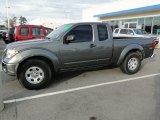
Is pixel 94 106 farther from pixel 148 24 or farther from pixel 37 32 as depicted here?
pixel 148 24

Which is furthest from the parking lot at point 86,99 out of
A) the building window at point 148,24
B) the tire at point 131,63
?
the building window at point 148,24

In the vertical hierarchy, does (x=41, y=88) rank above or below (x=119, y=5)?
below

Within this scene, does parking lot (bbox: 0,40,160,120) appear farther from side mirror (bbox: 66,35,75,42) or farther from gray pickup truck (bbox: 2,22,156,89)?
side mirror (bbox: 66,35,75,42)

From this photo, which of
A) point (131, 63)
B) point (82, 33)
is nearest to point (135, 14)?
point (131, 63)

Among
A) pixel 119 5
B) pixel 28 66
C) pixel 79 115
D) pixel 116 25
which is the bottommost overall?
pixel 79 115

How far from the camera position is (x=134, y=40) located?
7145 millimetres

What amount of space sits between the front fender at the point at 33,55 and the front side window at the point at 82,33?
2.79 ft

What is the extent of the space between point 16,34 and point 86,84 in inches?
264

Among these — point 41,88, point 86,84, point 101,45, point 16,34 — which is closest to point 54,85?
point 41,88

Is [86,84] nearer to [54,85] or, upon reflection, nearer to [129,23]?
[54,85]

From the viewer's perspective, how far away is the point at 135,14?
23.6m

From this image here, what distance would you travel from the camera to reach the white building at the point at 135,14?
20250mm

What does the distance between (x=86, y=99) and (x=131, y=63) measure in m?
3.10

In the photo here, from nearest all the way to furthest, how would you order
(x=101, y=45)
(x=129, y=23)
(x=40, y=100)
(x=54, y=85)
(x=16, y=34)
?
(x=40, y=100) → (x=54, y=85) → (x=101, y=45) → (x=16, y=34) → (x=129, y=23)
